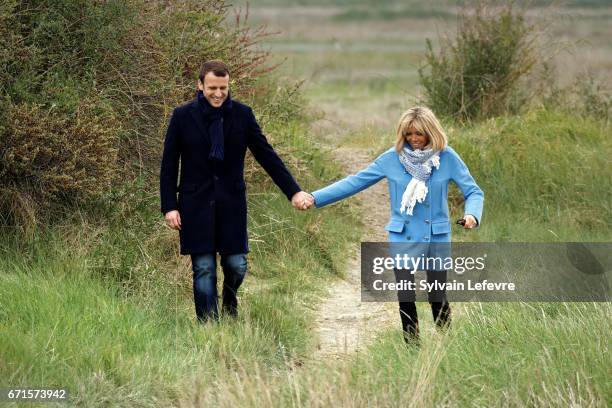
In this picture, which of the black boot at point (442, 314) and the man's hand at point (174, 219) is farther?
the man's hand at point (174, 219)

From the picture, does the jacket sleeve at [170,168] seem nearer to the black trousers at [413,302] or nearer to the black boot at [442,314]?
the black trousers at [413,302]

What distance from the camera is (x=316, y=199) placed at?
6.88 metres

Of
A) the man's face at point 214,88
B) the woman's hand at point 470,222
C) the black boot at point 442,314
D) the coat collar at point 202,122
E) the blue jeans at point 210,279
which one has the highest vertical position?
the man's face at point 214,88

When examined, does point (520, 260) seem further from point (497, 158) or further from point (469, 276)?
point (497, 158)

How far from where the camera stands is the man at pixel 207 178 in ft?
22.1

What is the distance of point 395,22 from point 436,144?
60654 mm

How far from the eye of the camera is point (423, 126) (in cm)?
648

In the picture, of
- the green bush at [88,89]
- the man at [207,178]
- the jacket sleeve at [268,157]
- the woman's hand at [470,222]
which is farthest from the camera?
the green bush at [88,89]

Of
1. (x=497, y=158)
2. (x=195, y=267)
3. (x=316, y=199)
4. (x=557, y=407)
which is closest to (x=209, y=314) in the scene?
(x=195, y=267)

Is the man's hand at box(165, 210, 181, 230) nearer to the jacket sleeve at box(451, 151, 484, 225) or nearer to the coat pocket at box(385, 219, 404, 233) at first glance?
the coat pocket at box(385, 219, 404, 233)

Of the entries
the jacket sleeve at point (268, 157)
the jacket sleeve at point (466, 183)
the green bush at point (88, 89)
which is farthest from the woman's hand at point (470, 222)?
the green bush at point (88, 89)

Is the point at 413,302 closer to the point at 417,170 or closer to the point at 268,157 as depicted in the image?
the point at 417,170

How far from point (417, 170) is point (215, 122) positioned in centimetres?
122

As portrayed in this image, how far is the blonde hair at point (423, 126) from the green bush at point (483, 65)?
6.37 m
